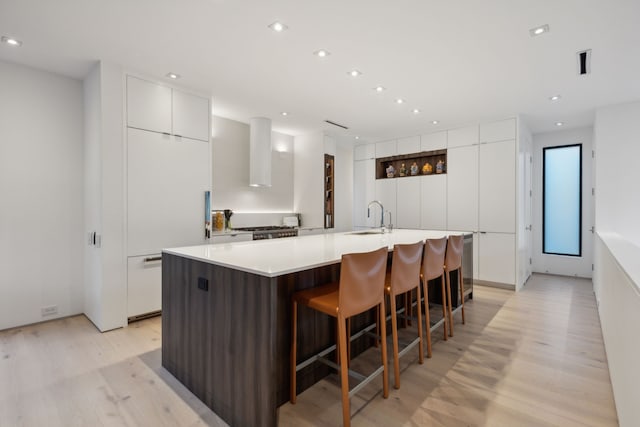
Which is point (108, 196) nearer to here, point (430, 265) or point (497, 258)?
point (430, 265)

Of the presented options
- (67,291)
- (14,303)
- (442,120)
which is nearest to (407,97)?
(442,120)

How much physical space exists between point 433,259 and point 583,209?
4738mm

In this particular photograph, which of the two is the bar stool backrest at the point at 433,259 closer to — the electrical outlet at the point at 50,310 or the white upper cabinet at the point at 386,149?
the white upper cabinet at the point at 386,149

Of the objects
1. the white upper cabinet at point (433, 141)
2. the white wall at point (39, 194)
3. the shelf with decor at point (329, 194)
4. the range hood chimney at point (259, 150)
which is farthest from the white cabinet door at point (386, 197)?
the white wall at point (39, 194)

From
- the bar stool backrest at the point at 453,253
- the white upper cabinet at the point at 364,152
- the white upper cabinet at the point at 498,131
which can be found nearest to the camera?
the bar stool backrest at the point at 453,253

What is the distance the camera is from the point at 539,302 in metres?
4.18

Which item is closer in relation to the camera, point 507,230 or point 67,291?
point 67,291

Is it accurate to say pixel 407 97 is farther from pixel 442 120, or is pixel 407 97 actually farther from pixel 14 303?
pixel 14 303

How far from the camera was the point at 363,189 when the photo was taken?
6.77 m

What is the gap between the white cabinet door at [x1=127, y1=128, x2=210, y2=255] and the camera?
333cm

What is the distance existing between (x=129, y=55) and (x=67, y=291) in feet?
8.70

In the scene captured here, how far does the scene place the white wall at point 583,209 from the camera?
18.2 feet

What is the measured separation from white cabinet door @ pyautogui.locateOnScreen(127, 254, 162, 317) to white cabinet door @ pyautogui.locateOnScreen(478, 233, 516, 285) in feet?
15.6

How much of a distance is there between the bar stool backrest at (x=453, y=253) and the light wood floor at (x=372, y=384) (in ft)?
2.16
